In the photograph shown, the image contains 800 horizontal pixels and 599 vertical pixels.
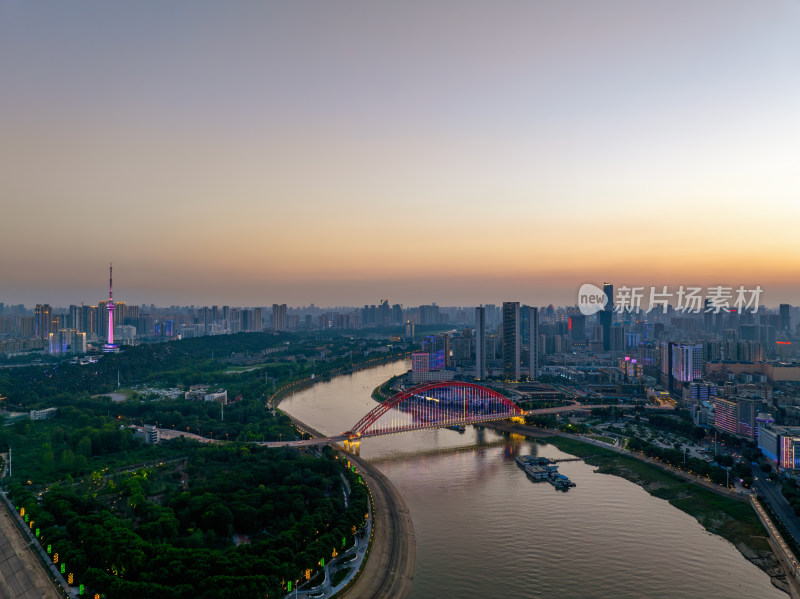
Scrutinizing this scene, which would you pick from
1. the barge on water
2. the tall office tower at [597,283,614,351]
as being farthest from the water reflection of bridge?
the tall office tower at [597,283,614,351]

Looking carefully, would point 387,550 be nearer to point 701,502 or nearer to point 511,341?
point 701,502

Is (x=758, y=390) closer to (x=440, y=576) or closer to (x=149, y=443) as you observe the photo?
(x=440, y=576)

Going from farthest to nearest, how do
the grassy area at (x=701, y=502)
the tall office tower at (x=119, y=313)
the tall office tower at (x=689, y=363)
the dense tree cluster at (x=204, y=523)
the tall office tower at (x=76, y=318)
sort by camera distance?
the tall office tower at (x=119, y=313)
the tall office tower at (x=76, y=318)
the tall office tower at (x=689, y=363)
the grassy area at (x=701, y=502)
the dense tree cluster at (x=204, y=523)

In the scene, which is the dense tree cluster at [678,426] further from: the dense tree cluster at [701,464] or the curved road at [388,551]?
the curved road at [388,551]

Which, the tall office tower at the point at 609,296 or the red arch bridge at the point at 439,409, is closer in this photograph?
the red arch bridge at the point at 439,409

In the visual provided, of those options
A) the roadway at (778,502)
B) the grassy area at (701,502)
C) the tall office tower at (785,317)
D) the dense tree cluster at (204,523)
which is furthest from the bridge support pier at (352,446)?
the tall office tower at (785,317)

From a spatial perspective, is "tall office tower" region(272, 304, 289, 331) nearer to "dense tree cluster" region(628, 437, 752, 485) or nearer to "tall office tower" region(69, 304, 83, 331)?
"tall office tower" region(69, 304, 83, 331)
